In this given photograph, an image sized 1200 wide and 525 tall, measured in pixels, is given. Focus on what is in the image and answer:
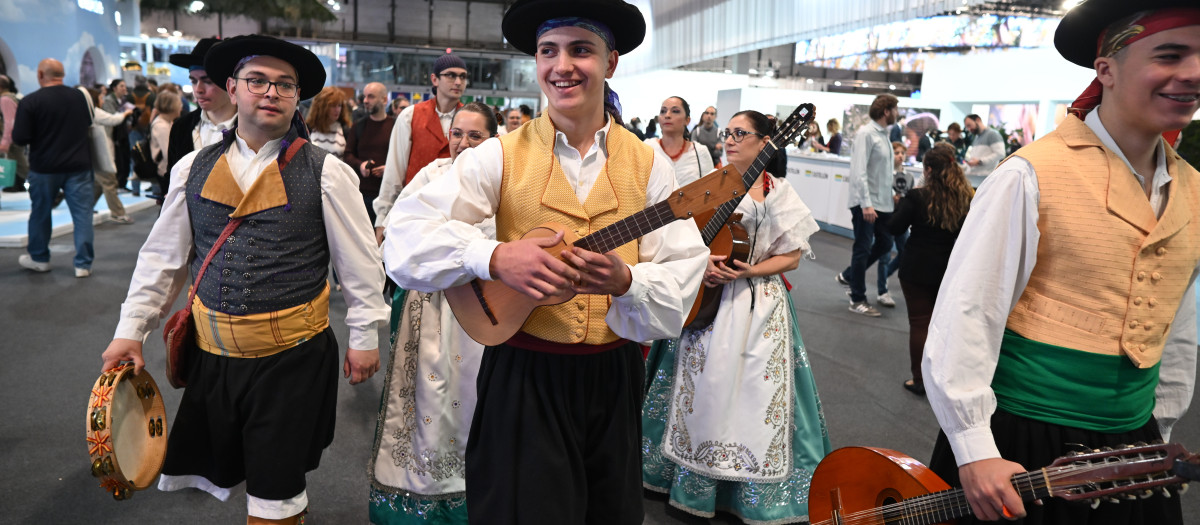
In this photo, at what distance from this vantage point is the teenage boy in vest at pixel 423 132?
13.4 ft

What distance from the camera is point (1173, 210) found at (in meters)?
1.47

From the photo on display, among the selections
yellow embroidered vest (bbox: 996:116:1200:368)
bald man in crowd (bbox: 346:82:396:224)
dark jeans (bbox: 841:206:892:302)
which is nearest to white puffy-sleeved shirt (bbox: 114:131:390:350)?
yellow embroidered vest (bbox: 996:116:1200:368)

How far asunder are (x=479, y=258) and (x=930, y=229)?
11.2 ft

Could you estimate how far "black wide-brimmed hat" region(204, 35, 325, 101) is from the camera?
2113mm

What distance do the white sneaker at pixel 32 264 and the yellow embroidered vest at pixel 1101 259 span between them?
732 cm

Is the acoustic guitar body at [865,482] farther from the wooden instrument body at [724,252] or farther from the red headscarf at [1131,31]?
the wooden instrument body at [724,252]

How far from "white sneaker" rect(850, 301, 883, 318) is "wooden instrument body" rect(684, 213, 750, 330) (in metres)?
3.78

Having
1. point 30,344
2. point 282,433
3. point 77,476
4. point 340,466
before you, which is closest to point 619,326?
point 282,433

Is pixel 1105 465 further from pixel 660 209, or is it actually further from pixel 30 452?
pixel 30 452

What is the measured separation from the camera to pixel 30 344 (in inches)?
183

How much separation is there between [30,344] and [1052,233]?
17.4 ft

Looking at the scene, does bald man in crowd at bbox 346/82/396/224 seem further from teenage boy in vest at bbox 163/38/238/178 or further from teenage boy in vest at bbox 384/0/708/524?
teenage boy in vest at bbox 384/0/708/524

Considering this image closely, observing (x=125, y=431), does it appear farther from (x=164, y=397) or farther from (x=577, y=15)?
(x=164, y=397)

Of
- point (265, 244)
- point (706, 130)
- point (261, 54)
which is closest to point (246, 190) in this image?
point (265, 244)
